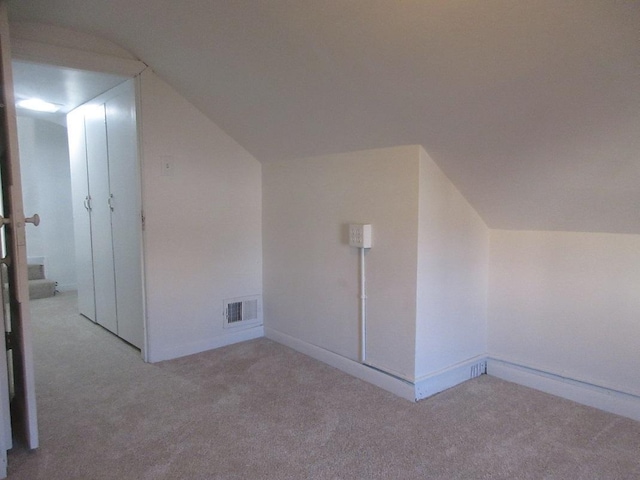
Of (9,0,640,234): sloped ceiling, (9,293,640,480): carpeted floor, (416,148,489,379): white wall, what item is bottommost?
(9,293,640,480): carpeted floor

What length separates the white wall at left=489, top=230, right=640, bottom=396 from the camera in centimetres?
211

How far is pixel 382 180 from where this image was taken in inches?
93.3

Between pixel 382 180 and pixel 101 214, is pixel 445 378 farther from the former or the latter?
pixel 101 214

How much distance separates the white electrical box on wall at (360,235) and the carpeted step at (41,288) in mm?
→ 4304

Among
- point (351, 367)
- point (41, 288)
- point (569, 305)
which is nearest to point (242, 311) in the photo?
point (351, 367)

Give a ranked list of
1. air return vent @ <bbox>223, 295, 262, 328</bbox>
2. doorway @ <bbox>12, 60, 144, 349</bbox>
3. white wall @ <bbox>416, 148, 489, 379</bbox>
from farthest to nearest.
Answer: doorway @ <bbox>12, 60, 144, 349</bbox> → air return vent @ <bbox>223, 295, 262, 328</bbox> → white wall @ <bbox>416, 148, 489, 379</bbox>

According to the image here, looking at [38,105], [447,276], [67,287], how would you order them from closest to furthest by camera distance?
[447,276], [38,105], [67,287]

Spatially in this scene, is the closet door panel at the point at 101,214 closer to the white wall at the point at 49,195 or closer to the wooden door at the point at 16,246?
the wooden door at the point at 16,246

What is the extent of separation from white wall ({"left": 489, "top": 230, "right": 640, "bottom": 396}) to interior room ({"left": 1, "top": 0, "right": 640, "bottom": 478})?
1 centimetres

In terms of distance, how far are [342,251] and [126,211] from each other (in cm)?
162

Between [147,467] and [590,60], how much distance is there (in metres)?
2.26

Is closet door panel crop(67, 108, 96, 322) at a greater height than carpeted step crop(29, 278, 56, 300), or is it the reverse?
closet door panel crop(67, 108, 96, 322)

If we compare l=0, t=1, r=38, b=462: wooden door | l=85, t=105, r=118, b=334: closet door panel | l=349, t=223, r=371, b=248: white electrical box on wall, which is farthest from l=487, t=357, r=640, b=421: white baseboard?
l=85, t=105, r=118, b=334: closet door panel

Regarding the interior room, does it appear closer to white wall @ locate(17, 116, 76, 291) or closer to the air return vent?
the air return vent
